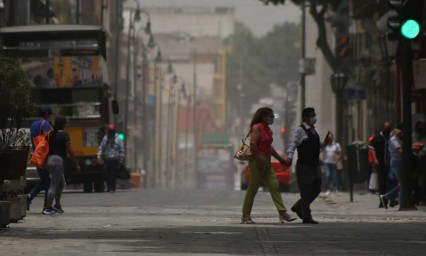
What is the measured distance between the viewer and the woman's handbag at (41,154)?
24027 millimetres

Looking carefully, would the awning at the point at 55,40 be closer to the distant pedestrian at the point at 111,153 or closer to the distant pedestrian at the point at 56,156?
the distant pedestrian at the point at 111,153

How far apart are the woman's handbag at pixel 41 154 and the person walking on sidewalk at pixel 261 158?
3956 millimetres

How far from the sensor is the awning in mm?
39344

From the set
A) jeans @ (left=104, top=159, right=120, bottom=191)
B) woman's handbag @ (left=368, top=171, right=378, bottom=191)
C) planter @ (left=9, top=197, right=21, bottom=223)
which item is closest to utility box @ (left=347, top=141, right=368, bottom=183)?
woman's handbag @ (left=368, top=171, right=378, bottom=191)

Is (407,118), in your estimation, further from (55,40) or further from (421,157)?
(55,40)

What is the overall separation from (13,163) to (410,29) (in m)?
7.01

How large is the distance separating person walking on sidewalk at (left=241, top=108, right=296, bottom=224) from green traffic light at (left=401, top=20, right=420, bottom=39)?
3027 millimetres

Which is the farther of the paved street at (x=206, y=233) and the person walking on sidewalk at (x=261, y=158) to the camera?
the person walking on sidewalk at (x=261, y=158)

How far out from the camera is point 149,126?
154375 mm

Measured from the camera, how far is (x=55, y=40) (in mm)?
39594

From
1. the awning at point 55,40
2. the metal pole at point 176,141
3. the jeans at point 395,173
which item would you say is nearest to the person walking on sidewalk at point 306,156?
the jeans at point 395,173

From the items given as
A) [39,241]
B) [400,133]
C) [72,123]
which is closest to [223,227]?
[39,241]

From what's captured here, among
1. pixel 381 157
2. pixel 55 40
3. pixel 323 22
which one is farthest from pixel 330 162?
pixel 323 22

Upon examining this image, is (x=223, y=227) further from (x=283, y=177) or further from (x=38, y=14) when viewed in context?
(x=38, y=14)
